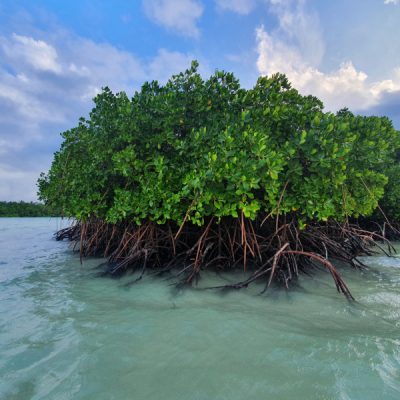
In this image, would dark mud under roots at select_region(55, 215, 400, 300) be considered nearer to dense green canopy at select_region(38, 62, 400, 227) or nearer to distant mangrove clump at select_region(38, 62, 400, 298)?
distant mangrove clump at select_region(38, 62, 400, 298)

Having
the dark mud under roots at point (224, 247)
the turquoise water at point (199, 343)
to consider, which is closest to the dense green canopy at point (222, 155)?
the dark mud under roots at point (224, 247)

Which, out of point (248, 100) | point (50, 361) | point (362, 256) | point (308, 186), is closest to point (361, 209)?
point (362, 256)

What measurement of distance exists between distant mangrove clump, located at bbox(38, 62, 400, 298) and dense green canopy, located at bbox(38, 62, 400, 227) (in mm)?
18

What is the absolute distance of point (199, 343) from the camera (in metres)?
2.24

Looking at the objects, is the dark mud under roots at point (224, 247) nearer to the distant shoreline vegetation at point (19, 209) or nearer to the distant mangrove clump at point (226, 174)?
the distant mangrove clump at point (226, 174)

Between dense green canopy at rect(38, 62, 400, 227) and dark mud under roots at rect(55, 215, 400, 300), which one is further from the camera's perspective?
dark mud under roots at rect(55, 215, 400, 300)

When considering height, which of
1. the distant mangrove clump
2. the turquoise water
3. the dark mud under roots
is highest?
the distant mangrove clump

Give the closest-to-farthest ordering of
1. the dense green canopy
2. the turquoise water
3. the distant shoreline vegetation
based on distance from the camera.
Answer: the turquoise water, the dense green canopy, the distant shoreline vegetation

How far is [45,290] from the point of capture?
3906 mm

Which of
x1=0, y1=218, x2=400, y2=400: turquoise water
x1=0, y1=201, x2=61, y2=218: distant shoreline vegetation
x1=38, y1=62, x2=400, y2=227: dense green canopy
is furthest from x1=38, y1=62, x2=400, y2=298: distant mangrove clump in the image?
x1=0, y1=201, x2=61, y2=218: distant shoreline vegetation

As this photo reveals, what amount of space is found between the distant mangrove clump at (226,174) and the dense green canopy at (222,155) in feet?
0.06

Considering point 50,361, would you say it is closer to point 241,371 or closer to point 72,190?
point 241,371

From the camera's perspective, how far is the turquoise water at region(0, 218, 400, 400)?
67.1 inches

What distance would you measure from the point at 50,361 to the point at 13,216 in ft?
108
